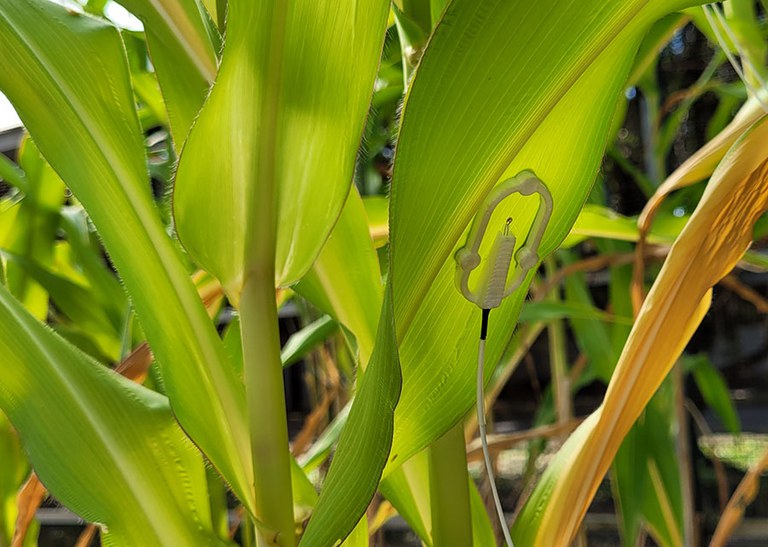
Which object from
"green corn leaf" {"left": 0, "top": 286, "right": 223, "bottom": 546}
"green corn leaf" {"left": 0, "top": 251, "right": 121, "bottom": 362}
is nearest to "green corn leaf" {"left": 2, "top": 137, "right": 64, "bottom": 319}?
"green corn leaf" {"left": 0, "top": 251, "right": 121, "bottom": 362}

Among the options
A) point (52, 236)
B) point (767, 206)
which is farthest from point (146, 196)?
point (52, 236)

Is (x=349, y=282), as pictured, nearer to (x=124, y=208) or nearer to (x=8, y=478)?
(x=124, y=208)

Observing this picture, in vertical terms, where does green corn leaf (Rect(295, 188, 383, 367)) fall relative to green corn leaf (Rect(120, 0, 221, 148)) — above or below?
below

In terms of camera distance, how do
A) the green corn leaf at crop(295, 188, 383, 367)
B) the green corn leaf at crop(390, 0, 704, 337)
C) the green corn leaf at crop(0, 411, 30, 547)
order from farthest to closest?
the green corn leaf at crop(0, 411, 30, 547)
the green corn leaf at crop(295, 188, 383, 367)
the green corn leaf at crop(390, 0, 704, 337)

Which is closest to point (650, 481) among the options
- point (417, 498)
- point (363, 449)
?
point (417, 498)

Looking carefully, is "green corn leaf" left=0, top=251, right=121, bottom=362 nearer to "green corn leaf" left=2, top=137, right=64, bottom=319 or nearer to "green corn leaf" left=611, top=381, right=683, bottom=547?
"green corn leaf" left=2, top=137, right=64, bottom=319

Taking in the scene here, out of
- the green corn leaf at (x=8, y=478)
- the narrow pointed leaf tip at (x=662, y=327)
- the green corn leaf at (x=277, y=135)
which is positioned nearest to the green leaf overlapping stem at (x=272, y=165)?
the green corn leaf at (x=277, y=135)

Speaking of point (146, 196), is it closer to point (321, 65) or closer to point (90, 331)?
point (321, 65)
